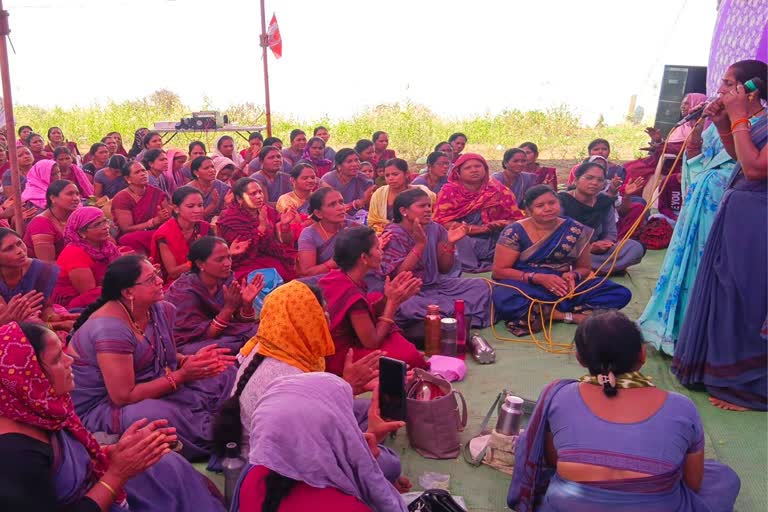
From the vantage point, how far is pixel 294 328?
9.20ft

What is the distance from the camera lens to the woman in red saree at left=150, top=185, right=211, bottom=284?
4.96 meters

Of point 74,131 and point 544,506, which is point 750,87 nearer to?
point 544,506

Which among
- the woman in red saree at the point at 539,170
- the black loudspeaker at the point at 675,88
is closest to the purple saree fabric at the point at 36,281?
the woman in red saree at the point at 539,170

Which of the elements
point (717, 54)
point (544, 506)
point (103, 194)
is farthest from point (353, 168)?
point (544, 506)

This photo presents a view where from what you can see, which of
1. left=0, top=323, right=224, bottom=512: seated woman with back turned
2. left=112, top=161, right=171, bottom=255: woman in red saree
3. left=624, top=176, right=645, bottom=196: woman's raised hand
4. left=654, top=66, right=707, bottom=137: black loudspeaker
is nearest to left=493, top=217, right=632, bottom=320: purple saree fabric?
left=624, top=176, right=645, bottom=196: woman's raised hand

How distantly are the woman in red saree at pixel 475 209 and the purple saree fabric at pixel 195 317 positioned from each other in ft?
9.59

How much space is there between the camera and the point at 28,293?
3.87 metres

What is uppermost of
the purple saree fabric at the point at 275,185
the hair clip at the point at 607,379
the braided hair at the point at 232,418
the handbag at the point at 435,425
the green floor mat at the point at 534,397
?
the hair clip at the point at 607,379

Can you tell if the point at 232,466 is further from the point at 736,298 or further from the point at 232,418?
the point at 736,298

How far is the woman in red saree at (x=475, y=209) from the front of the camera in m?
6.43

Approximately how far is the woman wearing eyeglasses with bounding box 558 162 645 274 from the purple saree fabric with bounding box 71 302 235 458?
3.79 metres

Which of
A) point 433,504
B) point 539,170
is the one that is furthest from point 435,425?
point 539,170

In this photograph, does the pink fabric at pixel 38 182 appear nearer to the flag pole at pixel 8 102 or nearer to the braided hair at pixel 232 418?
the flag pole at pixel 8 102

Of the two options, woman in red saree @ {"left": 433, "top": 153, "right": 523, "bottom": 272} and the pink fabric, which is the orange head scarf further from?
the pink fabric
